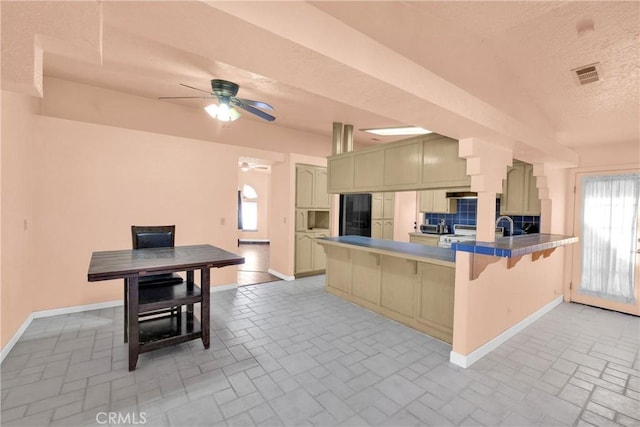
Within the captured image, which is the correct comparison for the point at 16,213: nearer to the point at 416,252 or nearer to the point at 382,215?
the point at 416,252

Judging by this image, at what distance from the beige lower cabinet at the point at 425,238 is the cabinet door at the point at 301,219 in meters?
2.37

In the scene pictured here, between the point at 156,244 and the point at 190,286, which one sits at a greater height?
the point at 156,244

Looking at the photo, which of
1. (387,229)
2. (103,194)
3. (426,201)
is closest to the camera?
(103,194)

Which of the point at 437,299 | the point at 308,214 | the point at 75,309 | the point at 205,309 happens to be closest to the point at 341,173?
the point at 308,214

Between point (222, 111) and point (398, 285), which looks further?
point (398, 285)

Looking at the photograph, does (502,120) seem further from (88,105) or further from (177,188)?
(88,105)

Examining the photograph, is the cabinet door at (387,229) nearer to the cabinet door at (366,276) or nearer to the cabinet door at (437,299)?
the cabinet door at (366,276)

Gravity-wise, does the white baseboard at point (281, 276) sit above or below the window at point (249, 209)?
below

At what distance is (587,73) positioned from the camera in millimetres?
2275

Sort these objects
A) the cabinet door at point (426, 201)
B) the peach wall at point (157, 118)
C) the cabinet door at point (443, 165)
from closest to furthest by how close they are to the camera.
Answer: the cabinet door at point (443, 165)
the peach wall at point (157, 118)
the cabinet door at point (426, 201)

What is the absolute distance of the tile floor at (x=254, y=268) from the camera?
522 centimetres

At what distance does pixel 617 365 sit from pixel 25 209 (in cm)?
602

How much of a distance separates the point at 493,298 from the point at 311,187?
141 inches

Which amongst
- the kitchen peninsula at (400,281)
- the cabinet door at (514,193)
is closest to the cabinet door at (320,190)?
the kitchen peninsula at (400,281)
